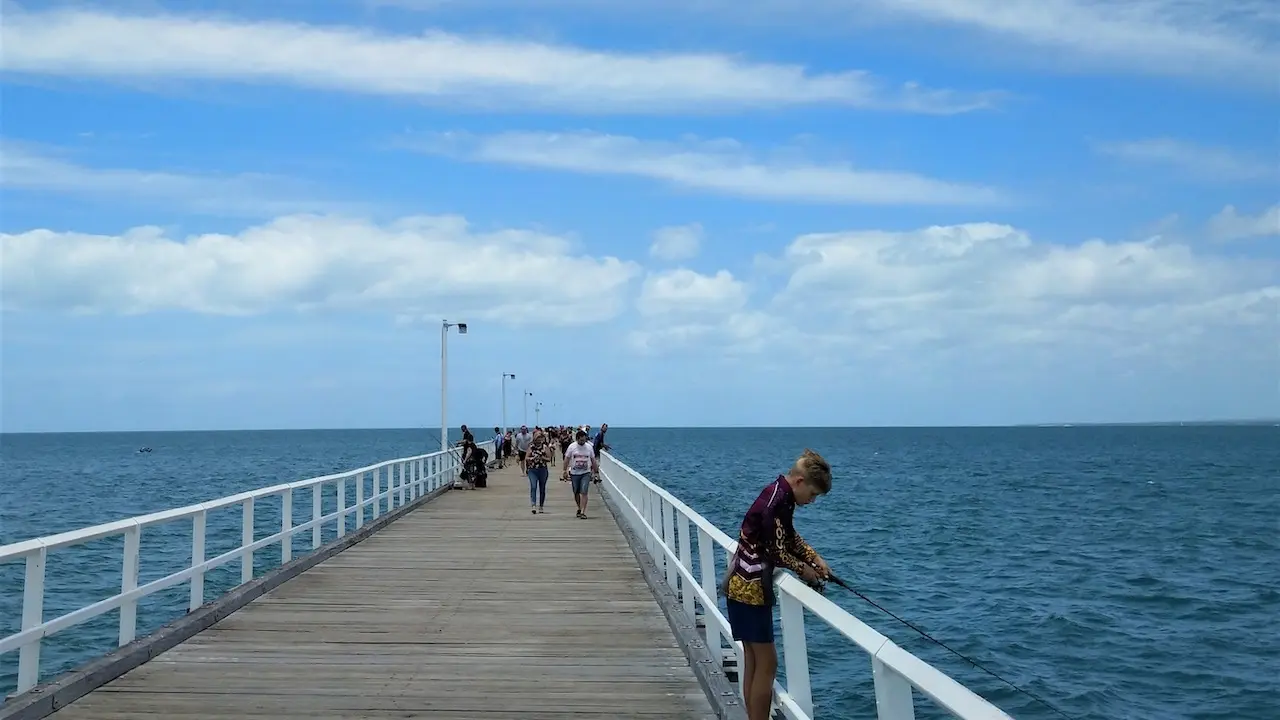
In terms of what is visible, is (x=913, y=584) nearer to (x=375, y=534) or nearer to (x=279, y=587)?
(x=375, y=534)

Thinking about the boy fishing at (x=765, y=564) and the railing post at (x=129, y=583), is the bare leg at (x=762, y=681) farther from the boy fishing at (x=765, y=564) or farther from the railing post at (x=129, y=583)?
the railing post at (x=129, y=583)

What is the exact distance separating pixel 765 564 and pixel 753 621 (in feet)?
1.03

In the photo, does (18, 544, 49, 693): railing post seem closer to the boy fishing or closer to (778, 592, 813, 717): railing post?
the boy fishing

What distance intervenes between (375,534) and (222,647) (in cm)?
876

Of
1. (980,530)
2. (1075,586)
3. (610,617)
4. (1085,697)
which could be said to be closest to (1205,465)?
(980,530)

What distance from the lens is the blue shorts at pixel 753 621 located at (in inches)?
226

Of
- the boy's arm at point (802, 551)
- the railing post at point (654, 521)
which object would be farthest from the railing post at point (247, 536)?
the boy's arm at point (802, 551)

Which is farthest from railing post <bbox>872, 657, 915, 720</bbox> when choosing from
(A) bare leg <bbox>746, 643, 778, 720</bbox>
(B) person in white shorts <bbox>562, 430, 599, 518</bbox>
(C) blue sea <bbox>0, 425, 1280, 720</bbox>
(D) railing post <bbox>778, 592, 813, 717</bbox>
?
(B) person in white shorts <bbox>562, 430, 599, 518</bbox>

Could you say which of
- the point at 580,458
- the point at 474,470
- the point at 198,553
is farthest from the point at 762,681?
the point at 474,470

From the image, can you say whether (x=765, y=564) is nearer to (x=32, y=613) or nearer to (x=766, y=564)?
(x=766, y=564)

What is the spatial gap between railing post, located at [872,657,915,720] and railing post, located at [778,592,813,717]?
1.26m

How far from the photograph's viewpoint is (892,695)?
4.00m

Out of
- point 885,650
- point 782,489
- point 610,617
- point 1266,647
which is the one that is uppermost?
point 782,489

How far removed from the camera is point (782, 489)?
5531 mm
